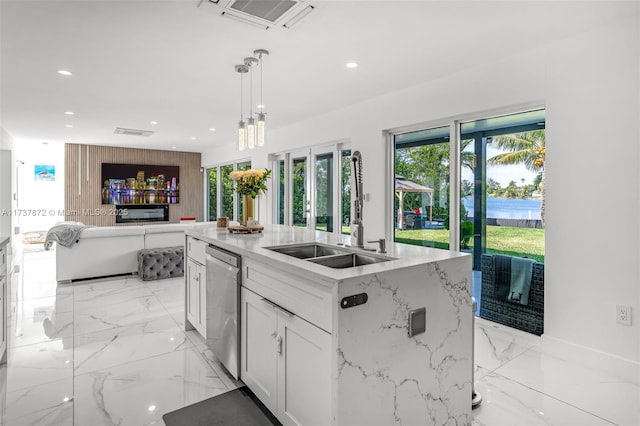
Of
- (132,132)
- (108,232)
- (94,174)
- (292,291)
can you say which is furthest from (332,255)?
(94,174)

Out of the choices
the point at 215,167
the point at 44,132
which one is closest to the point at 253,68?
the point at 44,132

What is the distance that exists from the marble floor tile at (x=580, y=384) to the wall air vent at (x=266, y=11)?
2.85 m

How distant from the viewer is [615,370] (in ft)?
8.57

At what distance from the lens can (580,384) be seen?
2.44 meters

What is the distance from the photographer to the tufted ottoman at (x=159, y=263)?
17.0 feet

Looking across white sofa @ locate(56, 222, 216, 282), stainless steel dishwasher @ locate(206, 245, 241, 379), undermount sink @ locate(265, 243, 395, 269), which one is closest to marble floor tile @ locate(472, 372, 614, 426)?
undermount sink @ locate(265, 243, 395, 269)

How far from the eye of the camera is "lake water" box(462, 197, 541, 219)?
3.28 metres

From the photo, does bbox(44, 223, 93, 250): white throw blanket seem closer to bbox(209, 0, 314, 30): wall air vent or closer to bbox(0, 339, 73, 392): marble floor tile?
bbox(0, 339, 73, 392): marble floor tile

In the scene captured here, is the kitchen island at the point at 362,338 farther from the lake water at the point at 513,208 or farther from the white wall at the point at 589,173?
the lake water at the point at 513,208

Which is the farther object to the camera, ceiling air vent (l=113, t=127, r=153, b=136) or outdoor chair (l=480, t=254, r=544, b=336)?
ceiling air vent (l=113, t=127, r=153, b=136)

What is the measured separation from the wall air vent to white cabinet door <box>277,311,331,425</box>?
1937 mm

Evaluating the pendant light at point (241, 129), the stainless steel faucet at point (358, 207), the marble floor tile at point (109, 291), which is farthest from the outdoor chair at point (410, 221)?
the marble floor tile at point (109, 291)

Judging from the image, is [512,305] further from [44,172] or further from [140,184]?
[44,172]

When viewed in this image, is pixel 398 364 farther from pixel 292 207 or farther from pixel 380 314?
pixel 292 207
